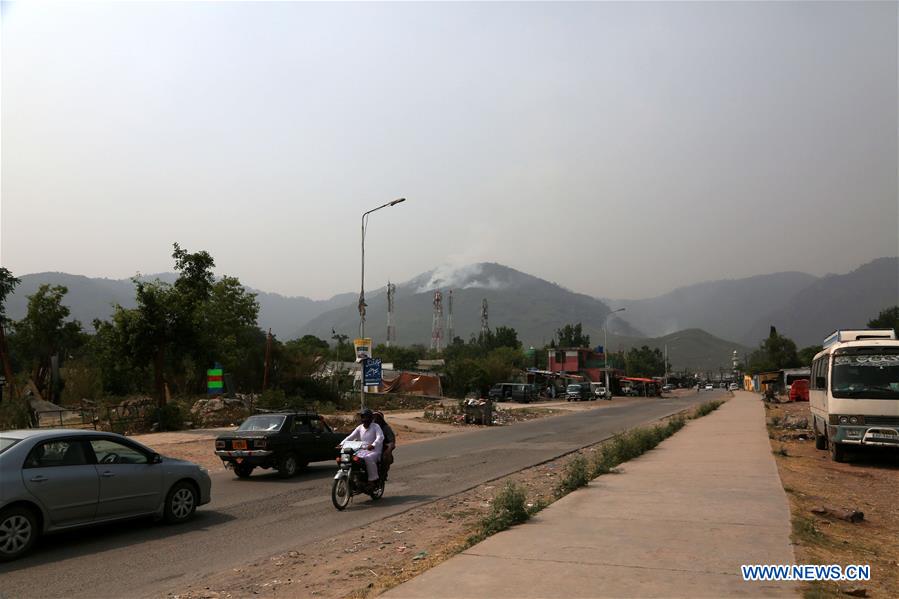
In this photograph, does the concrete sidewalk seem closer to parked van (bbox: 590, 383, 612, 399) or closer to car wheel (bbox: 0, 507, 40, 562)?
car wheel (bbox: 0, 507, 40, 562)

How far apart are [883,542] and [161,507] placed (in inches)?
395

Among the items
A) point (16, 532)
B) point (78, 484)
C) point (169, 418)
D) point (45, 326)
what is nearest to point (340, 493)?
point (78, 484)

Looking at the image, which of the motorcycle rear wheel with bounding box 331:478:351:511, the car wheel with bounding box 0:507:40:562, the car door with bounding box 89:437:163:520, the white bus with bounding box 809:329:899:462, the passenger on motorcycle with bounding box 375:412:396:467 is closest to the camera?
the car wheel with bounding box 0:507:40:562

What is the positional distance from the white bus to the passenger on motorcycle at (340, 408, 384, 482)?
11591mm

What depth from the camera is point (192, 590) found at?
7.05m

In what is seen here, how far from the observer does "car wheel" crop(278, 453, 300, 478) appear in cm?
1544

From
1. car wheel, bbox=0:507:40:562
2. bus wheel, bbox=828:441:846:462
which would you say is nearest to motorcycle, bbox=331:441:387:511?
car wheel, bbox=0:507:40:562

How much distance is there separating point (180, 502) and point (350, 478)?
2.73m

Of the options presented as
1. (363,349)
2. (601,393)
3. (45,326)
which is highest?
(45,326)

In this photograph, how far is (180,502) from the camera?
1049 cm

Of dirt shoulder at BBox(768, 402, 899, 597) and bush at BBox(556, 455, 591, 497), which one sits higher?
bush at BBox(556, 455, 591, 497)

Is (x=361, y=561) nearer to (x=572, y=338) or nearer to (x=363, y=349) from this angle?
(x=363, y=349)

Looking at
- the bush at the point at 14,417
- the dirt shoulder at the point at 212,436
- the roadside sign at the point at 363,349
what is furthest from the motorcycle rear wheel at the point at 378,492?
the bush at the point at 14,417

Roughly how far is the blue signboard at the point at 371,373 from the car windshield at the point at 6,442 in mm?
17045
